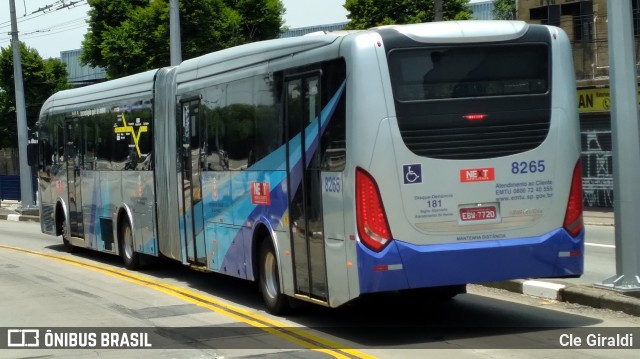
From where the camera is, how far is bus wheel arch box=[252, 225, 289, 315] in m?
11.3

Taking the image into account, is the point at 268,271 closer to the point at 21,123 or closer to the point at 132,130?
the point at 132,130

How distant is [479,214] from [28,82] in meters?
43.7

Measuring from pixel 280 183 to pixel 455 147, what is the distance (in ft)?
7.93

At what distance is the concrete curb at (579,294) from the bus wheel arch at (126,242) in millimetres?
6891

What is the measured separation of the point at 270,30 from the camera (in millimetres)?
40875

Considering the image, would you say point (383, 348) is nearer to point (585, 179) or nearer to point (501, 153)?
point (501, 153)

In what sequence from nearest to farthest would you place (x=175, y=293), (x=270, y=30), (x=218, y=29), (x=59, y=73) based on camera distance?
(x=175, y=293), (x=218, y=29), (x=270, y=30), (x=59, y=73)

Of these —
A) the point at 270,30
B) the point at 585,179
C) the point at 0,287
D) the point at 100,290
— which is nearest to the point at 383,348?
the point at 100,290

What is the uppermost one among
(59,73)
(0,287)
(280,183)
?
(59,73)

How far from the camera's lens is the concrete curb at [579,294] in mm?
10531

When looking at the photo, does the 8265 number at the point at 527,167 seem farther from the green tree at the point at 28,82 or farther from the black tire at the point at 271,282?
the green tree at the point at 28,82

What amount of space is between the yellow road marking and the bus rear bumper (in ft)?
2.46

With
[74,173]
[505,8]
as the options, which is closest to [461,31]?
[74,173]

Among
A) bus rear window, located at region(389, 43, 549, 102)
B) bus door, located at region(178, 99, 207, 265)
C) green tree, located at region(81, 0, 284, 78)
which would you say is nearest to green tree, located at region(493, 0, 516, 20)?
green tree, located at region(81, 0, 284, 78)
